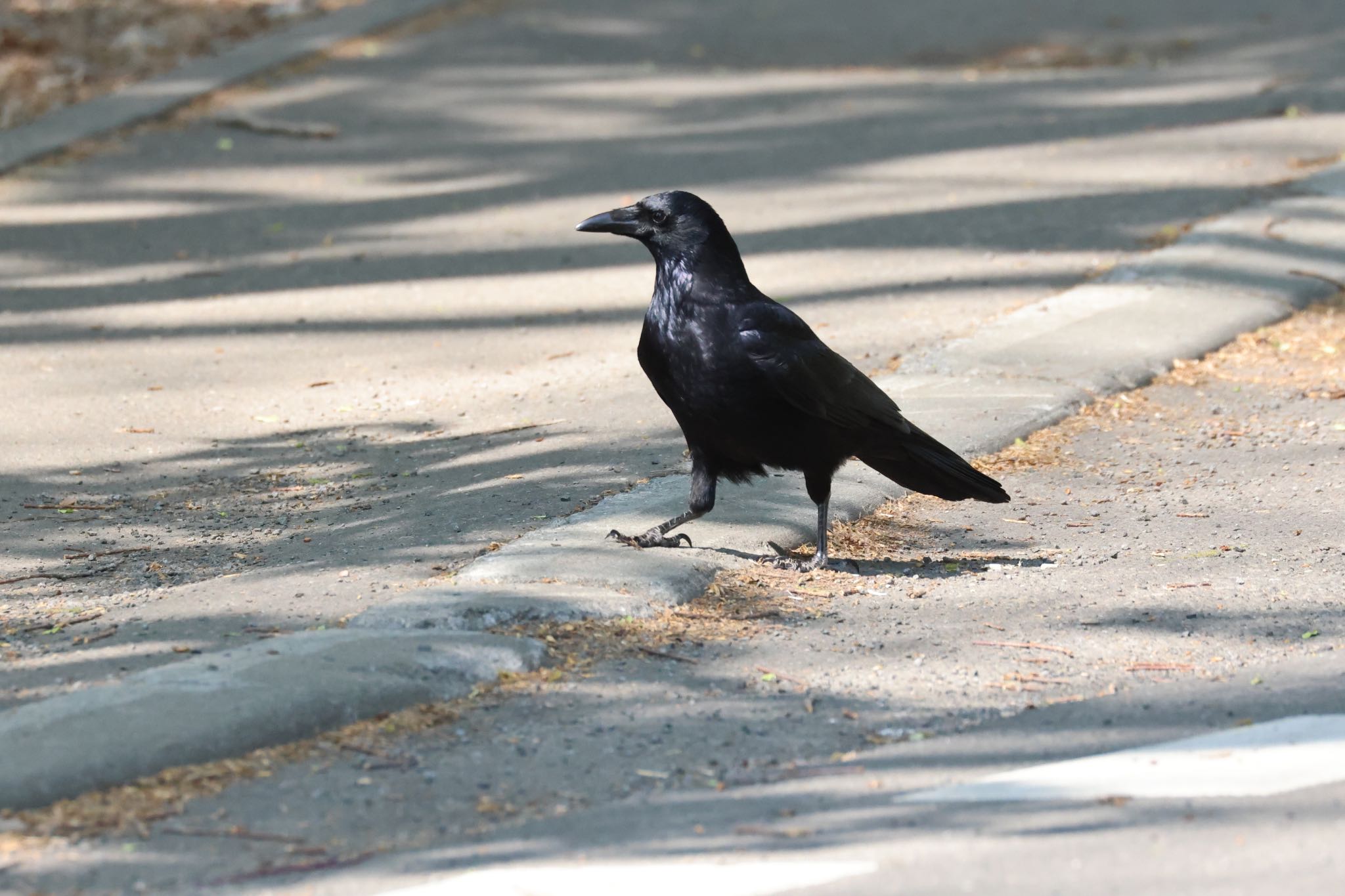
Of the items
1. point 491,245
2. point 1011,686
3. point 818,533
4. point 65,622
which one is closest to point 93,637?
point 65,622

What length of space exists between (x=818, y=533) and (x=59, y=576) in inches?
92.8

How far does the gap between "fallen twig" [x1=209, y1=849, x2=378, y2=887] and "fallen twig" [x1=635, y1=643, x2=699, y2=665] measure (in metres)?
1.26

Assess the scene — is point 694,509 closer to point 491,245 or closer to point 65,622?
point 65,622

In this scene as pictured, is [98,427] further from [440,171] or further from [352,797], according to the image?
[440,171]

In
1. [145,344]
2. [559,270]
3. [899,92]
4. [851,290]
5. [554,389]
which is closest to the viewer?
[554,389]

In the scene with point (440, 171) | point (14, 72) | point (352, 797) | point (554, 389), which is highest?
point (14, 72)

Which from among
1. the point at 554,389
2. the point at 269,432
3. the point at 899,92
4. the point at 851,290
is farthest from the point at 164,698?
the point at 899,92

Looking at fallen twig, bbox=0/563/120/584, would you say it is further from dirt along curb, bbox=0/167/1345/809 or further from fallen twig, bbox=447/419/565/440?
fallen twig, bbox=447/419/565/440

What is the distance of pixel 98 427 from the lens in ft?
23.2

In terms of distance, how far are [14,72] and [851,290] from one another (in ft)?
26.1

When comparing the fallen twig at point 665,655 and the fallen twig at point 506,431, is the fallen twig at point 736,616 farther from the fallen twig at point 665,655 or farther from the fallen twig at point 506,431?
the fallen twig at point 506,431

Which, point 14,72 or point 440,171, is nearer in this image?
point 440,171

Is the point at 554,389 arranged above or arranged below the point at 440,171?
below

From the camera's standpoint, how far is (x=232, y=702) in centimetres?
372
